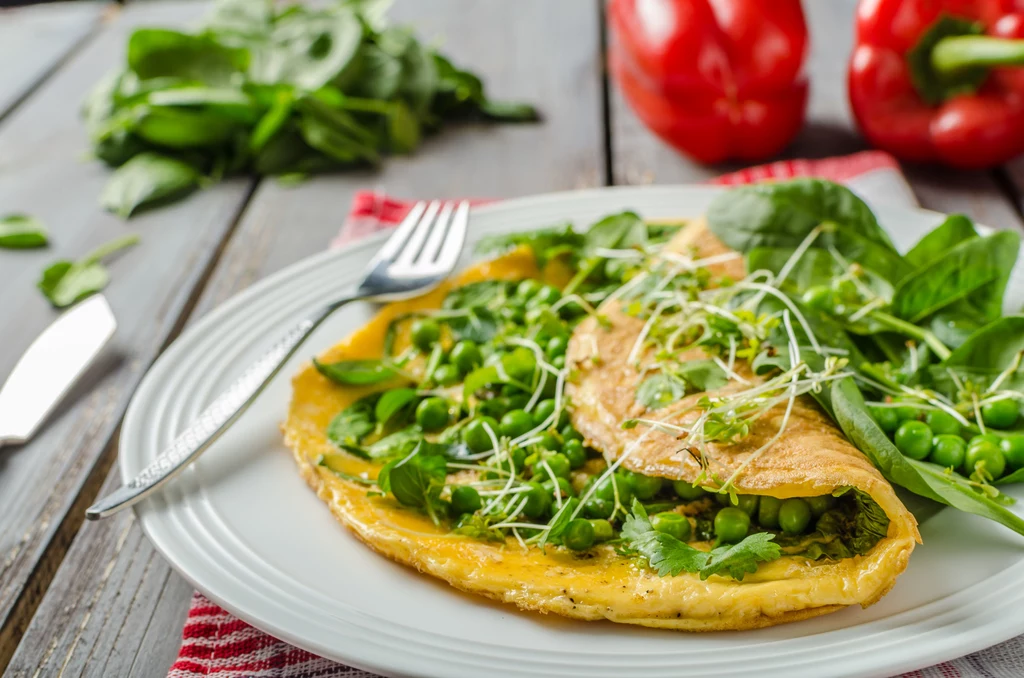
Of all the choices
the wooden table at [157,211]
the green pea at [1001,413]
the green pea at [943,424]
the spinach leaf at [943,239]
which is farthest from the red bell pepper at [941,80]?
the green pea at [943,424]

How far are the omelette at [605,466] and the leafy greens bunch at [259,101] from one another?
81.8 inches

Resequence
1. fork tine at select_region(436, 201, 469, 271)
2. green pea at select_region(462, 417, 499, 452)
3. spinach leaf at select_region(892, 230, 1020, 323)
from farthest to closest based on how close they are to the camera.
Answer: fork tine at select_region(436, 201, 469, 271)
spinach leaf at select_region(892, 230, 1020, 323)
green pea at select_region(462, 417, 499, 452)

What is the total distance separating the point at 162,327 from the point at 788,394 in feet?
8.08

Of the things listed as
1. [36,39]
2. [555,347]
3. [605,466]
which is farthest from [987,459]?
[36,39]

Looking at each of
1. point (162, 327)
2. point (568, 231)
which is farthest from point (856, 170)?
point (162, 327)

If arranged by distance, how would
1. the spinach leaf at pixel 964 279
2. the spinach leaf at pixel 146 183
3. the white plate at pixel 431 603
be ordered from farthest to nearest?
1. the spinach leaf at pixel 146 183
2. the spinach leaf at pixel 964 279
3. the white plate at pixel 431 603

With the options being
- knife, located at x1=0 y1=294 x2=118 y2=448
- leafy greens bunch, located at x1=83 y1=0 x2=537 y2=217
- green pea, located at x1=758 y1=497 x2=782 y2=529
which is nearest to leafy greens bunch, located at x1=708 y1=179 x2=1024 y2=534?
green pea, located at x1=758 y1=497 x2=782 y2=529

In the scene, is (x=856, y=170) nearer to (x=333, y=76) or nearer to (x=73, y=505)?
(x=333, y=76)

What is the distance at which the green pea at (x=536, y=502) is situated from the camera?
2207 millimetres

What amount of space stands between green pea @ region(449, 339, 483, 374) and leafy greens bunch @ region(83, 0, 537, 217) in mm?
2211

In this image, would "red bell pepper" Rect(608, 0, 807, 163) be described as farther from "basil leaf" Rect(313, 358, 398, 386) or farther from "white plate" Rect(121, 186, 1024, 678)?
"white plate" Rect(121, 186, 1024, 678)

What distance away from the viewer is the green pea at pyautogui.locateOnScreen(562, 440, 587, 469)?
238cm

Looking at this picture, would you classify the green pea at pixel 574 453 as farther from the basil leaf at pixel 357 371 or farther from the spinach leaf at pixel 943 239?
the spinach leaf at pixel 943 239

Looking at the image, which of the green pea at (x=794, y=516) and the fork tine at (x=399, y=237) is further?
the fork tine at (x=399, y=237)
